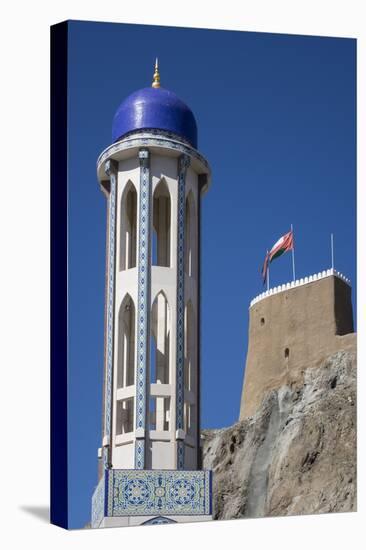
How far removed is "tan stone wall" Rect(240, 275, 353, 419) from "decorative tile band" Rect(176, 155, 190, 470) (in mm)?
9585

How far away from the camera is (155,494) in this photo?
47.7 ft

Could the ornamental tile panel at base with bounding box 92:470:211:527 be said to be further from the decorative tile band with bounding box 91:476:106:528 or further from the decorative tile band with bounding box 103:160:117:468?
the decorative tile band with bounding box 103:160:117:468

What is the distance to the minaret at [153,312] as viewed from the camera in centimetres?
1472

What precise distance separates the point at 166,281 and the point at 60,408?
2173mm

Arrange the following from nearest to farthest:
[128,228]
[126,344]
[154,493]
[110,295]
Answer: [154,493]
[110,295]
[126,344]
[128,228]

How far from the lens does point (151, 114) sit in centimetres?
1559

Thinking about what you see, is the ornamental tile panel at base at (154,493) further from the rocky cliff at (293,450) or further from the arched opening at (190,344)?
the rocky cliff at (293,450)

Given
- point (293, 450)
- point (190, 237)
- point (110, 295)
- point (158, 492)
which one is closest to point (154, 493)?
point (158, 492)

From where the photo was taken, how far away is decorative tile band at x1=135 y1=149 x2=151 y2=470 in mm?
14787

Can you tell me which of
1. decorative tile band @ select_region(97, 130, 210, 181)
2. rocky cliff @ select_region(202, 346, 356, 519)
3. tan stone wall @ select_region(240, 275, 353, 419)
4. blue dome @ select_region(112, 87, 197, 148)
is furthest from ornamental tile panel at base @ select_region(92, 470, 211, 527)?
tan stone wall @ select_region(240, 275, 353, 419)

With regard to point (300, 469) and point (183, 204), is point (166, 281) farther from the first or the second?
point (300, 469)

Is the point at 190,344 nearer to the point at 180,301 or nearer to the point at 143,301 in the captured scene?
the point at 180,301

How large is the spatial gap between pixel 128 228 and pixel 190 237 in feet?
2.55

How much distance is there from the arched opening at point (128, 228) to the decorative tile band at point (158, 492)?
2.56 metres
